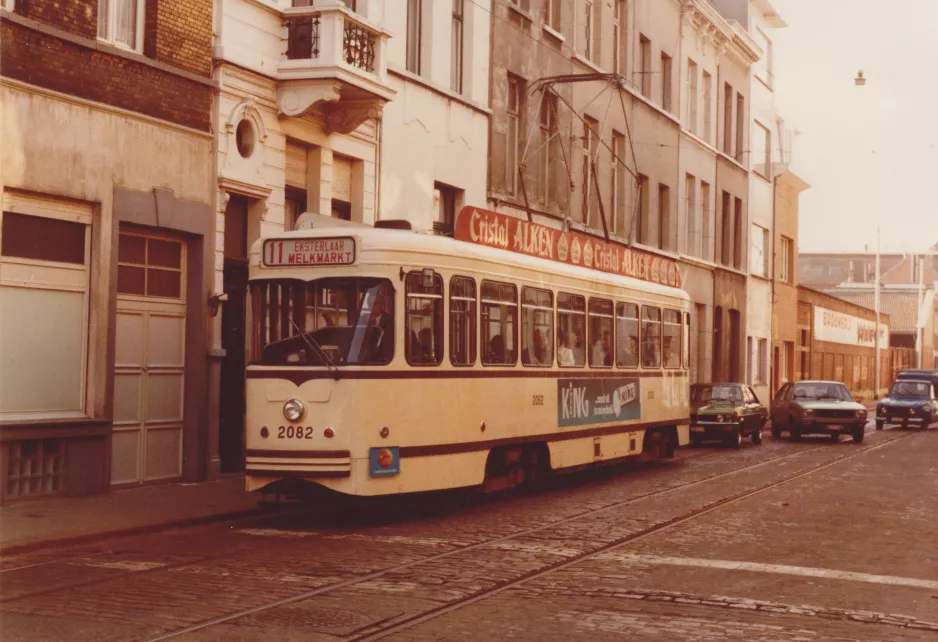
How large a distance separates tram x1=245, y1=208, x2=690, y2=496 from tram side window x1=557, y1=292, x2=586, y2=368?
4cm

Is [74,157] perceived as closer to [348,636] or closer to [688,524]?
[688,524]

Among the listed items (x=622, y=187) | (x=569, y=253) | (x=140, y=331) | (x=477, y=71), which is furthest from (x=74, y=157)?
(x=622, y=187)

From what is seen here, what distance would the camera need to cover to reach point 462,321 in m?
16.0

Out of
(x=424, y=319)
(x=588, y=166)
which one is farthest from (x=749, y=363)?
(x=424, y=319)

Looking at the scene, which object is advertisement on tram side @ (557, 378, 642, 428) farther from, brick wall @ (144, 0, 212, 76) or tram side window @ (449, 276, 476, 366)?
brick wall @ (144, 0, 212, 76)

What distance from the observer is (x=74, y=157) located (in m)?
16.5

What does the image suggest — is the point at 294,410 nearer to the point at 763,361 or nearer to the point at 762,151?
the point at 763,361

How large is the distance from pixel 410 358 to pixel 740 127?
3770 cm

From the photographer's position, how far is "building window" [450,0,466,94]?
2697 centimetres

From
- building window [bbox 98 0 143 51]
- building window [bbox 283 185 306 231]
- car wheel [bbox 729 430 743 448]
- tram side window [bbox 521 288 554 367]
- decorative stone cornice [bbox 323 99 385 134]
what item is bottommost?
car wheel [bbox 729 430 743 448]

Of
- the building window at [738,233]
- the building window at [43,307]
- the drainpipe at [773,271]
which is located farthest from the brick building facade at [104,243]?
the drainpipe at [773,271]

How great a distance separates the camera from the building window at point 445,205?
26500 millimetres

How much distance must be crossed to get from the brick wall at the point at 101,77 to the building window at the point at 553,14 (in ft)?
47.6

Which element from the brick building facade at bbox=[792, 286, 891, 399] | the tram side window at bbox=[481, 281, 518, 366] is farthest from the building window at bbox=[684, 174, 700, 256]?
the tram side window at bbox=[481, 281, 518, 366]
